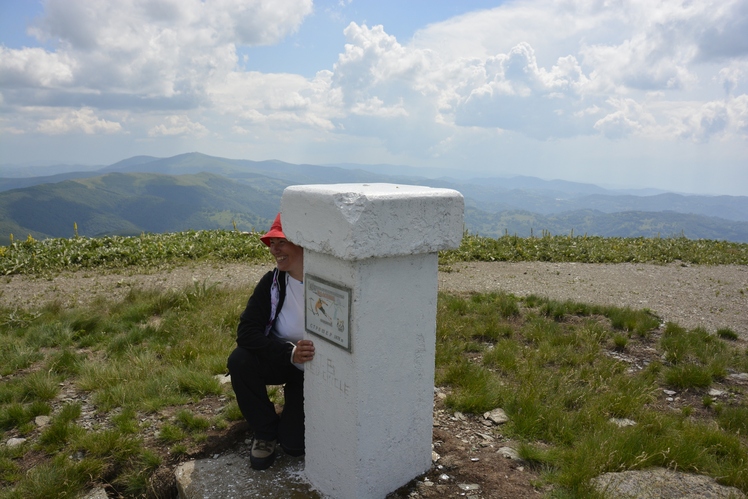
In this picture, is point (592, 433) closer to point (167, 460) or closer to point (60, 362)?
point (167, 460)

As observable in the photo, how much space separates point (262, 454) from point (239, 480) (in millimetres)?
225

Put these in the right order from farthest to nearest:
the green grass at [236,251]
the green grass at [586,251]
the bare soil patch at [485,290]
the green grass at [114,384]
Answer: the green grass at [586,251] → the green grass at [236,251] → the green grass at [114,384] → the bare soil patch at [485,290]

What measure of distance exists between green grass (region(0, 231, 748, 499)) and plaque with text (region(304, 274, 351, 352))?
1.62 metres

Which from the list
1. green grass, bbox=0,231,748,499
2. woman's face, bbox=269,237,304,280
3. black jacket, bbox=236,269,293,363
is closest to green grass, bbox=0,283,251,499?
green grass, bbox=0,231,748,499

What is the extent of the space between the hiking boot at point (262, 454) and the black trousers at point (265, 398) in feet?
0.12

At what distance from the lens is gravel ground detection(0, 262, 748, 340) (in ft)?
27.8

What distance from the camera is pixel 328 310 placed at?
294 cm

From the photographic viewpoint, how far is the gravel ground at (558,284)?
334 inches

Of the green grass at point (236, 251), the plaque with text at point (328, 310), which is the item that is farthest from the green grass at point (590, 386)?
the green grass at point (236, 251)

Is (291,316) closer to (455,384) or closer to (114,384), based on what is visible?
(455,384)

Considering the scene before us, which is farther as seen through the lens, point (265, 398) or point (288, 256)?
point (265, 398)

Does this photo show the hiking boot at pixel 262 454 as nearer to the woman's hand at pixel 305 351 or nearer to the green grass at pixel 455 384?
the green grass at pixel 455 384

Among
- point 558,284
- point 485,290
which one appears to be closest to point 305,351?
point 485,290

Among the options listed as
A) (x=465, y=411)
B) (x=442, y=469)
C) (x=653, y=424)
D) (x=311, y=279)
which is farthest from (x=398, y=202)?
(x=653, y=424)
